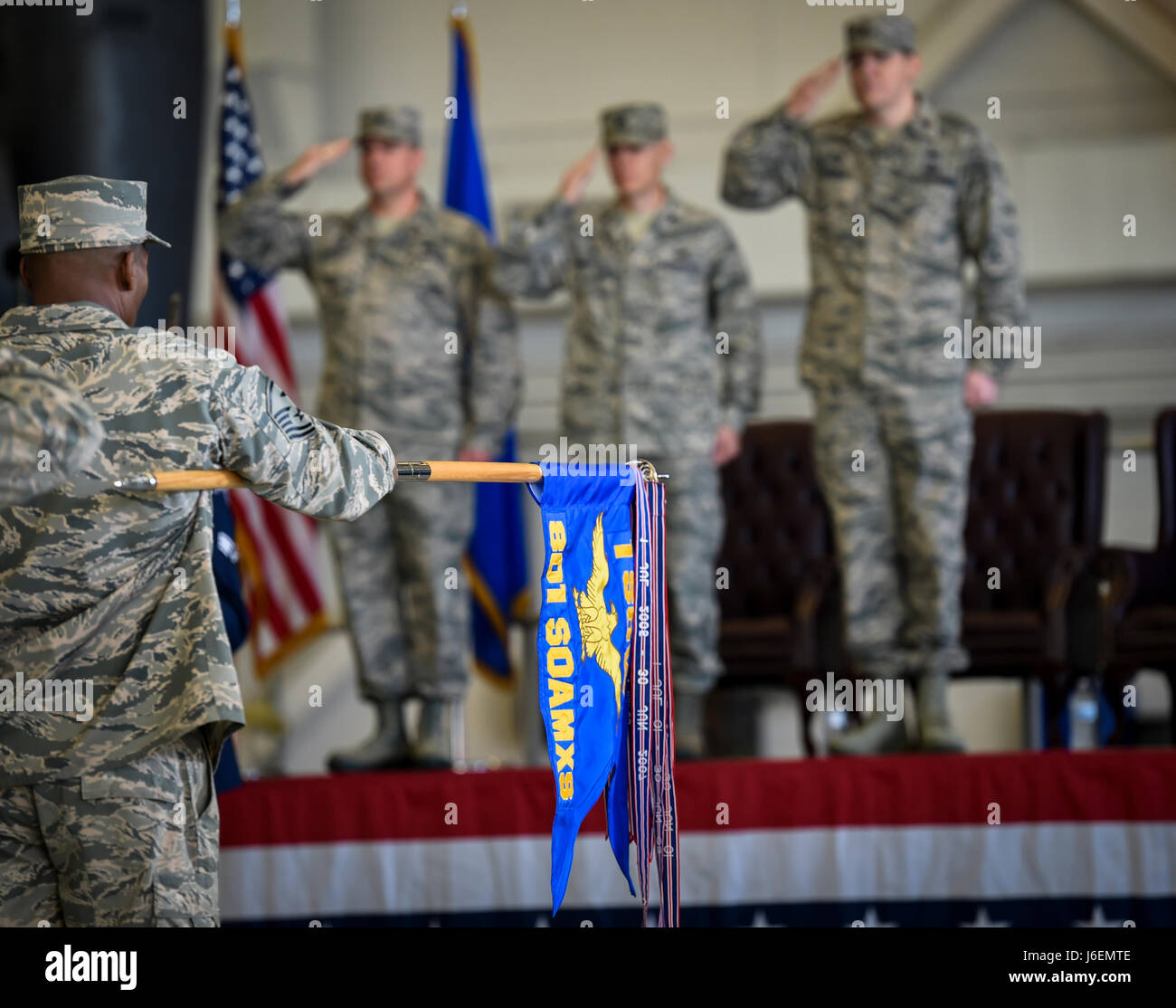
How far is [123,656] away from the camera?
2332 millimetres

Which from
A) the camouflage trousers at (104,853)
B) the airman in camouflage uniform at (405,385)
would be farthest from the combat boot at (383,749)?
the camouflage trousers at (104,853)

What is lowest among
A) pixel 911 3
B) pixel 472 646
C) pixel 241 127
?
pixel 472 646

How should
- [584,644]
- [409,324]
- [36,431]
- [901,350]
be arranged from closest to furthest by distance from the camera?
1. [36,431]
2. [584,644]
3. [901,350]
4. [409,324]

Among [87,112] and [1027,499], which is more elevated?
[87,112]

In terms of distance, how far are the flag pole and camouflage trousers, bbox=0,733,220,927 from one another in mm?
401

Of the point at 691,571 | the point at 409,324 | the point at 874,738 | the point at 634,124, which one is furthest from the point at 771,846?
the point at 634,124

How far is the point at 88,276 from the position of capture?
7.68 feet

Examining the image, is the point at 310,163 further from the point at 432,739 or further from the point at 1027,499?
the point at 1027,499

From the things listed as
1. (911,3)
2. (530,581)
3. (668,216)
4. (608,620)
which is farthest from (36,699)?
(911,3)

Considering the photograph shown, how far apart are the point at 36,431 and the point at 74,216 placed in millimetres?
504

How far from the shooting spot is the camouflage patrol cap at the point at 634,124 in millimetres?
4250

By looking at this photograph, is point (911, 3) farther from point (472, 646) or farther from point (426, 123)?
point (472, 646)

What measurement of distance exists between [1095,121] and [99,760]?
464cm

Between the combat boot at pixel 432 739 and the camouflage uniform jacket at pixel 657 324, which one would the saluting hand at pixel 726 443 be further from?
the combat boot at pixel 432 739
